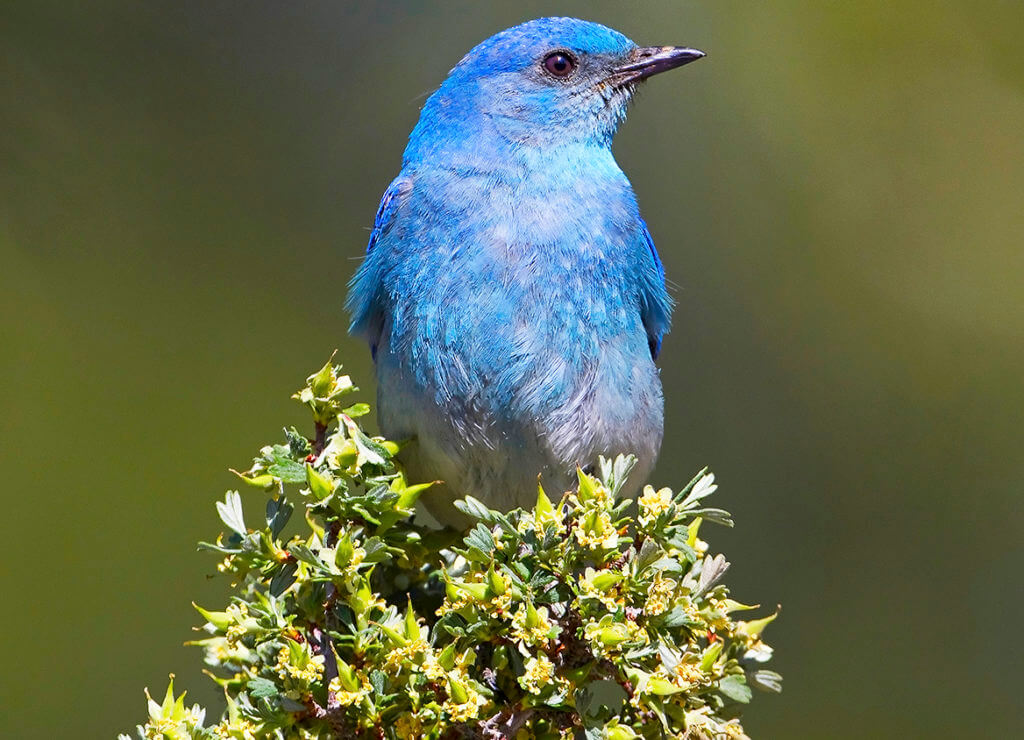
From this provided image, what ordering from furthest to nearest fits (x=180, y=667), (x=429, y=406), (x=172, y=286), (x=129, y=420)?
(x=172, y=286), (x=129, y=420), (x=180, y=667), (x=429, y=406)

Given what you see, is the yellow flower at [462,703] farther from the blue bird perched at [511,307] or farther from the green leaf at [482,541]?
the blue bird perched at [511,307]

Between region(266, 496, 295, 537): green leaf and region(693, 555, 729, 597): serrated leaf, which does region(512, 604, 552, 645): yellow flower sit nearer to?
region(693, 555, 729, 597): serrated leaf

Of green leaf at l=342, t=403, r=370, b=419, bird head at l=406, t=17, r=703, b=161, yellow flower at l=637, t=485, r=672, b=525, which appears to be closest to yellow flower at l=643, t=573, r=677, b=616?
yellow flower at l=637, t=485, r=672, b=525

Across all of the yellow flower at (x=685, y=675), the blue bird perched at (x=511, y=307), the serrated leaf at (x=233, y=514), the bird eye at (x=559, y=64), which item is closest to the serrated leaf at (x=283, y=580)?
the serrated leaf at (x=233, y=514)

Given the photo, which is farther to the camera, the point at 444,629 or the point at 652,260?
the point at 652,260

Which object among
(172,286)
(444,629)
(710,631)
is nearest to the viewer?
(444,629)

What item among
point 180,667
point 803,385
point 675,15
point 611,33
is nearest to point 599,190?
point 611,33

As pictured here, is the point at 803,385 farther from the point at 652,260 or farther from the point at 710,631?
the point at 710,631
